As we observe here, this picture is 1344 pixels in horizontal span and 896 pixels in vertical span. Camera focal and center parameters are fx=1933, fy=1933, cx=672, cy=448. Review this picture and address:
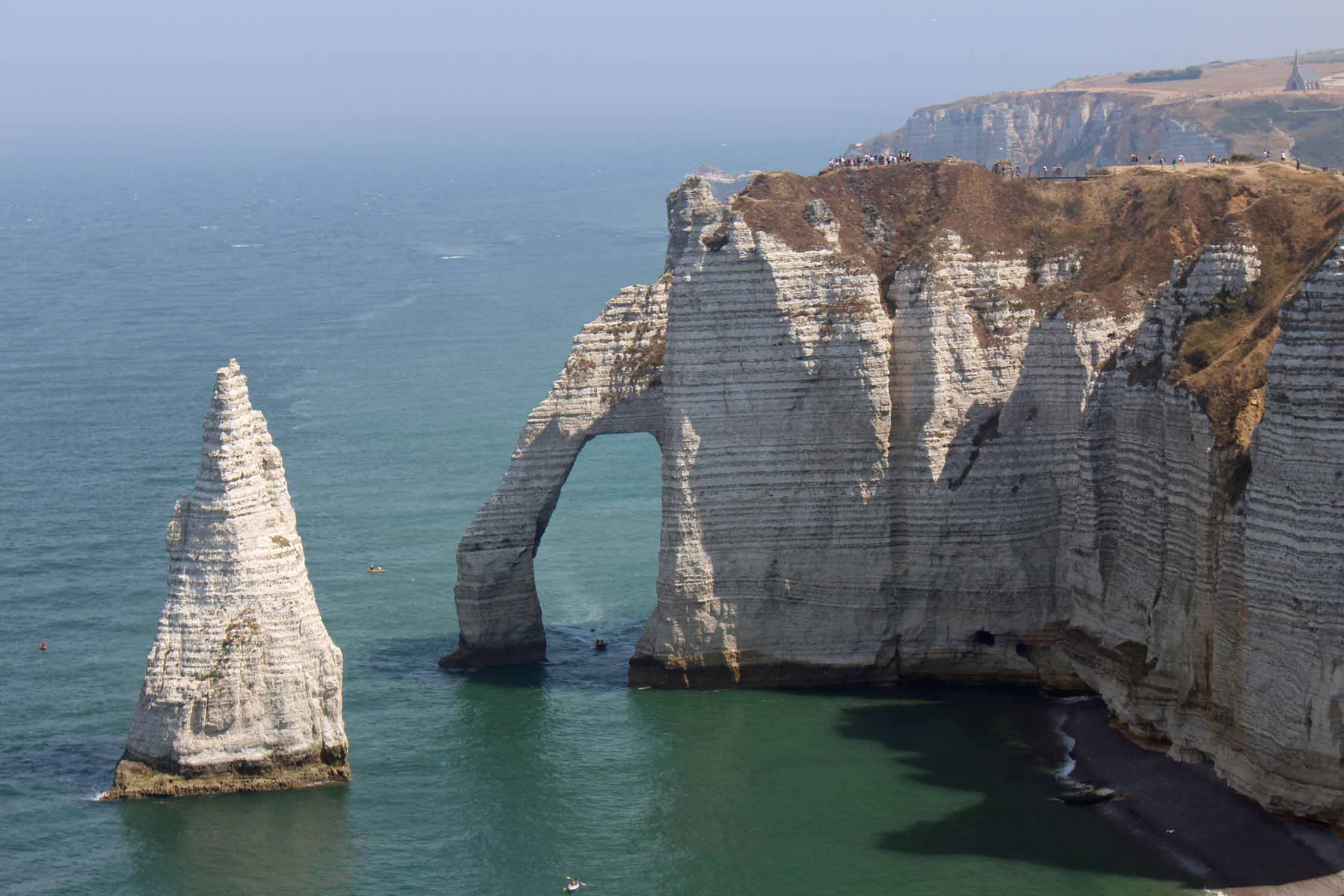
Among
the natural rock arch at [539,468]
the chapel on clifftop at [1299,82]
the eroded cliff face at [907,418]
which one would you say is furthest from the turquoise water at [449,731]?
the chapel on clifftop at [1299,82]

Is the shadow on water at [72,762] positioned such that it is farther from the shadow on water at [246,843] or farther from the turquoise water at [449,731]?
the shadow on water at [246,843]

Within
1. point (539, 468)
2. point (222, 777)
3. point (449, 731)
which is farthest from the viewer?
point (539, 468)

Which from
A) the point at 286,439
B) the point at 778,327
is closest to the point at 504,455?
the point at 286,439

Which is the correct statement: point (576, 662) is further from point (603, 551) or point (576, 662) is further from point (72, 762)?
point (72, 762)

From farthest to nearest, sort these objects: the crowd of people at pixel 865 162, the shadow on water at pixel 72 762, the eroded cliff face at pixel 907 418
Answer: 1. the crowd of people at pixel 865 162
2. the eroded cliff face at pixel 907 418
3. the shadow on water at pixel 72 762

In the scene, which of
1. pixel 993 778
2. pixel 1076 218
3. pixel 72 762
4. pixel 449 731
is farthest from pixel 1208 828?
pixel 72 762

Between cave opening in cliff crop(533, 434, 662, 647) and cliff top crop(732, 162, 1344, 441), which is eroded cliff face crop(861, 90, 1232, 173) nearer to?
cave opening in cliff crop(533, 434, 662, 647)
